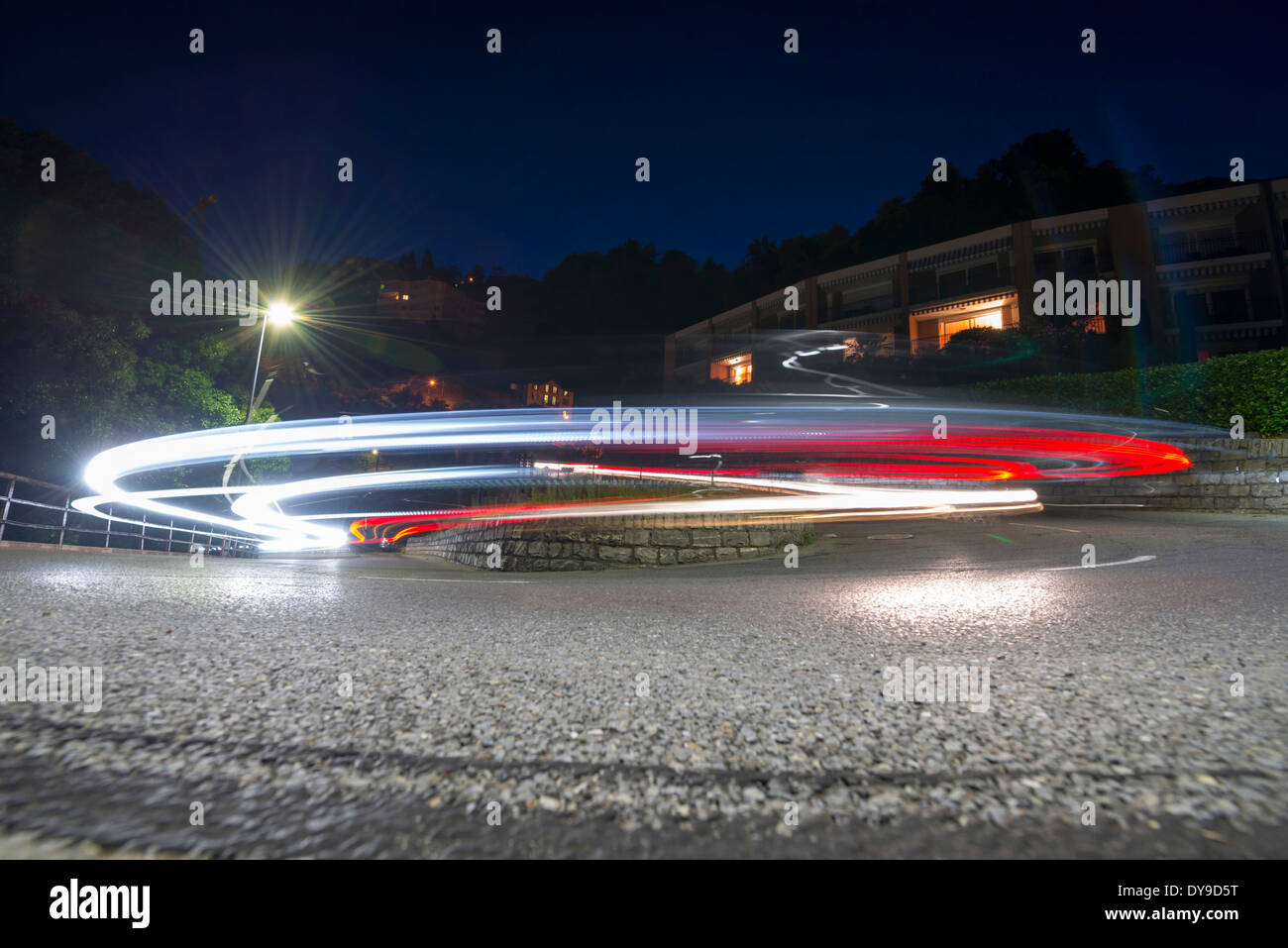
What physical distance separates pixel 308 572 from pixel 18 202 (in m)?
18.4

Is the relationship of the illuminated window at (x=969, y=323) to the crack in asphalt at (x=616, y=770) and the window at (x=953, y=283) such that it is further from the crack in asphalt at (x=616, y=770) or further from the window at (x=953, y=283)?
the crack in asphalt at (x=616, y=770)

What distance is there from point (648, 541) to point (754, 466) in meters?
11.1

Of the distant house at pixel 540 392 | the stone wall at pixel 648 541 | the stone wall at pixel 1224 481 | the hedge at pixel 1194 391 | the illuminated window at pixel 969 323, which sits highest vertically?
the distant house at pixel 540 392

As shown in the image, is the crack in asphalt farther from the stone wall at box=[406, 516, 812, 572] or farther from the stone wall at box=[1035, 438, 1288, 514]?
the stone wall at box=[1035, 438, 1288, 514]

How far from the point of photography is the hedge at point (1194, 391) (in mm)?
13383

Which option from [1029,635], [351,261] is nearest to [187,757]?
[1029,635]

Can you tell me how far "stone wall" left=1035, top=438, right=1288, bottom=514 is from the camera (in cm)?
1183

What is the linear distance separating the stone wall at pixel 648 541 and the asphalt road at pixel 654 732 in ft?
17.6

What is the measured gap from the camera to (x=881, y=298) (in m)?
38.2

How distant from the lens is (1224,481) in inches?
484

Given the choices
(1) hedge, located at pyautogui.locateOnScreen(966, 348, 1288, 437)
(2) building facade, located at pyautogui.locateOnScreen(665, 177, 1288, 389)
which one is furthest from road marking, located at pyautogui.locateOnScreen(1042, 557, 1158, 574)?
(2) building facade, located at pyautogui.locateOnScreen(665, 177, 1288, 389)

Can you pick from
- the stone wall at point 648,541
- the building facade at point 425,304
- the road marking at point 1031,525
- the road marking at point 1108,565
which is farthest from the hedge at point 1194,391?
the building facade at point 425,304

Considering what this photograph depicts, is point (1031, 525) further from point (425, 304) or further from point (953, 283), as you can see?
point (425, 304)
